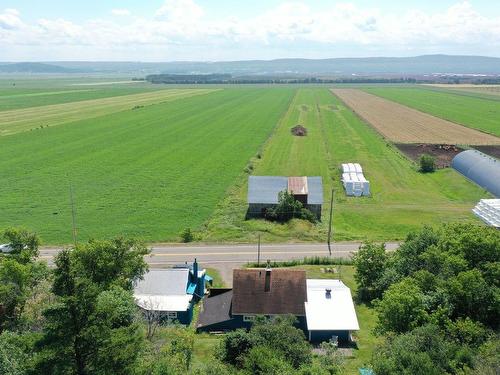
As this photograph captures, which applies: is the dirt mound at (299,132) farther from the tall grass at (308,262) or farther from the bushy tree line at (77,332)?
the bushy tree line at (77,332)

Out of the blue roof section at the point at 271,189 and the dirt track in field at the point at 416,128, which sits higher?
the blue roof section at the point at 271,189

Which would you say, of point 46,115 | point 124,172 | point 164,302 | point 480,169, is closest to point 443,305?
point 164,302

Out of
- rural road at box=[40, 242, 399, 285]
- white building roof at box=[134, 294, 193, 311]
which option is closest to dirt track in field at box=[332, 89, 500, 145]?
rural road at box=[40, 242, 399, 285]

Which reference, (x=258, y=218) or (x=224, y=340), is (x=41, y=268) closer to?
(x=224, y=340)

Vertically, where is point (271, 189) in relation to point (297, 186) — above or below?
below

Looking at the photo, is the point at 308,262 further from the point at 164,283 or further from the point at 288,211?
the point at 164,283

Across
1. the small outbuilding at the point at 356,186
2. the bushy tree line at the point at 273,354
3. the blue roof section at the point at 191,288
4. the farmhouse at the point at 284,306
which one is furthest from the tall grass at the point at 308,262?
the small outbuilding at the point at 356,186

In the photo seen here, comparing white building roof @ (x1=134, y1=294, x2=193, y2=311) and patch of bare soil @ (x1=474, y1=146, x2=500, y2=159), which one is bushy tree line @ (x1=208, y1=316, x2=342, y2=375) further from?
patch of bare soil @ (x1=474, y1=146, x2=500, y2=159)
